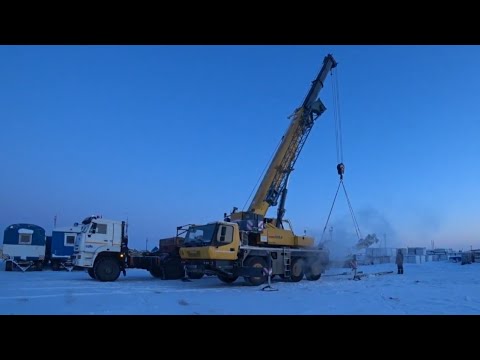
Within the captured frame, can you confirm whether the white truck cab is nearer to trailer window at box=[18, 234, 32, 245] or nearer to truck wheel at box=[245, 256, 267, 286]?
truck wheel at box=[245, 256, 267, 286]

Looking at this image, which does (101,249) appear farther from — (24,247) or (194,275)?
(24,247)

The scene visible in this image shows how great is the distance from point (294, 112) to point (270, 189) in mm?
4273

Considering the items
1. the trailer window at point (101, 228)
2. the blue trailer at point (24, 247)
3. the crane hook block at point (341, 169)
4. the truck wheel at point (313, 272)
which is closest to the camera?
the trailer window at point (101, 228)

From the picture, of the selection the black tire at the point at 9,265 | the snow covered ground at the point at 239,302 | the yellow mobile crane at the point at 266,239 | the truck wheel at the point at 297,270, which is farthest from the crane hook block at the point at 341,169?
the black tire at the point at 9,265

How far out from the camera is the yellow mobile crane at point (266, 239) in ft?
49.2

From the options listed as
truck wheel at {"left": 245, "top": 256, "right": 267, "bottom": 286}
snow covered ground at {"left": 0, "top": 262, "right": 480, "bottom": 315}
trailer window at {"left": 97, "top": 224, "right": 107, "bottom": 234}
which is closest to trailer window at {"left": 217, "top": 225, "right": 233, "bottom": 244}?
truck wheel at {"left": 245, "top": 256, "right": 267, "bottom": 286}

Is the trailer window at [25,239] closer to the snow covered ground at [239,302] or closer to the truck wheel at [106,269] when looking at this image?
the truck wheel at [106,269]

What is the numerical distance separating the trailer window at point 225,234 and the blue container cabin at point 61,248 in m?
16.3

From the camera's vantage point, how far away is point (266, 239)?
1709 centimetres

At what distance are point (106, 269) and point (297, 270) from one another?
8418 mm

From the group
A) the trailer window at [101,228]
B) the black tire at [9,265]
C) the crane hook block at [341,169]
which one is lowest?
the black tire at [9,265]

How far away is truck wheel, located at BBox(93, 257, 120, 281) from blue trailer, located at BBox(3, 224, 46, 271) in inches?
485
